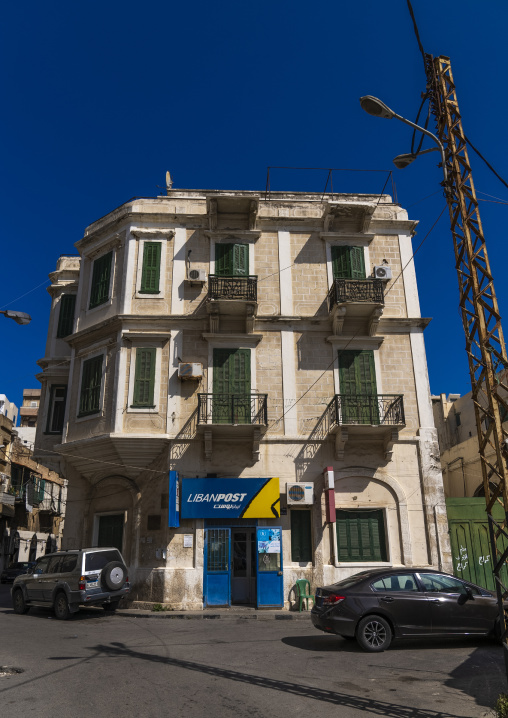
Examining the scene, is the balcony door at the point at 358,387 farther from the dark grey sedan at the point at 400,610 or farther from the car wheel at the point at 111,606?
the car wheel at the point at 111,606

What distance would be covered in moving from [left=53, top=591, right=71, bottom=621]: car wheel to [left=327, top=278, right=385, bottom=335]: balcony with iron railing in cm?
1148

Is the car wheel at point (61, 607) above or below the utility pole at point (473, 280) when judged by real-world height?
below

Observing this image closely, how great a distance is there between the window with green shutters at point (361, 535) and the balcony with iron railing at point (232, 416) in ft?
11.3

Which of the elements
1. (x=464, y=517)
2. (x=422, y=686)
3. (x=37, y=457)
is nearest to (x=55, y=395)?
(x=37, y=457)

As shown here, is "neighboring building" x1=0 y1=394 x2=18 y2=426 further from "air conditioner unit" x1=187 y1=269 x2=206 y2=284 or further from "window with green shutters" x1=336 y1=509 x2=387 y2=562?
"window with green shutters" x1=336 y1=509 x2=387 y2=562

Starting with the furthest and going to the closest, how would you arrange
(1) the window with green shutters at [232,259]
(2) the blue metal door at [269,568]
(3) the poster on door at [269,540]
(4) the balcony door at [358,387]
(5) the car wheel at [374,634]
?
(1) the window with green shutters at [232,259] < (4) the balcony door at [358,387] < (3) the poster on door at [269,540] < (2) the blue metal door at [269,568] < (5) the car wheel at [374,634]

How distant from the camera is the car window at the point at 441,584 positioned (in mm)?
10406

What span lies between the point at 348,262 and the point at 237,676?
48.5ft

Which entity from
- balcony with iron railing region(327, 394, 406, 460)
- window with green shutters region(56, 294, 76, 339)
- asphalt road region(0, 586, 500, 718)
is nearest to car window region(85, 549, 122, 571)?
asphalt road region(0, 586, 500, 718)

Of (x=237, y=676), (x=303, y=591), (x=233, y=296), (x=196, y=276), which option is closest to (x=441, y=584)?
(x=237, y=676)

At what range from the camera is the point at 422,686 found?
24.2 ft

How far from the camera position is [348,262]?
1959cm

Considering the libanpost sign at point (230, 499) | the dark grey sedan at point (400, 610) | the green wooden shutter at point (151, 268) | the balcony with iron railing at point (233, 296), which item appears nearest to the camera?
the dark grey sedan at point (400, 610)

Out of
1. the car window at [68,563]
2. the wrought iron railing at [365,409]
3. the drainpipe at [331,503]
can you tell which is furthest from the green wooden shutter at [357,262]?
the car window at [68,563]
